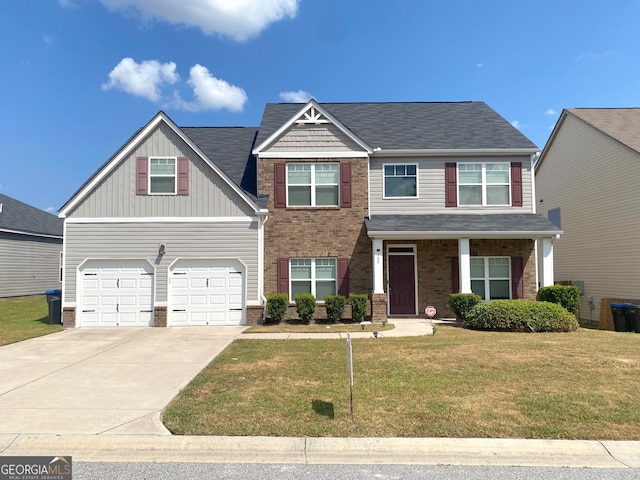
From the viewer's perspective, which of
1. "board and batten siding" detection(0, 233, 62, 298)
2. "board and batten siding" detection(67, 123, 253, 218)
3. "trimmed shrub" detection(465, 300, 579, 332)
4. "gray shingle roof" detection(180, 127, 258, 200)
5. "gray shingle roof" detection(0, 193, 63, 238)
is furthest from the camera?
"gray shingle roof" detection(0, 193, 63, 238)

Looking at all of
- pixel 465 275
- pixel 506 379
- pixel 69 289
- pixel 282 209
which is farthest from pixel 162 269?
pixel 506 379

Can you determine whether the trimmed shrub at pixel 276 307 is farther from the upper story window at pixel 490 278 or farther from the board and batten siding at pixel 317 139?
the upper story window at pixel 490 278

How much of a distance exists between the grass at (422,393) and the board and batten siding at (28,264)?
19.7m

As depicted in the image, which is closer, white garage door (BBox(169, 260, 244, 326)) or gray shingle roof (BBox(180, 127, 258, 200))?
white garage door (BBox(169, 260, 244, 326))

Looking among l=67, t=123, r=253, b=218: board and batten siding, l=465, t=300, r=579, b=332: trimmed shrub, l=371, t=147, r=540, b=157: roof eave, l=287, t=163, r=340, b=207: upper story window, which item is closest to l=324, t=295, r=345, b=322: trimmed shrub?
l=287, t=163, r=340, b=207: upper story window

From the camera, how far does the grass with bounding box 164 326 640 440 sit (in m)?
5.11

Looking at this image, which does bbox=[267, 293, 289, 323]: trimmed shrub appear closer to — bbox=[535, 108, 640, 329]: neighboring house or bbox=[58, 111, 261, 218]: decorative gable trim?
bbox=[58, 111, 261, 218]: decorative gable trim

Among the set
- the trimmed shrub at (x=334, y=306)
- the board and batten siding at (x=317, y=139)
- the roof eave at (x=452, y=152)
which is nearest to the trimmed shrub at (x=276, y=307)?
the trimmed shrub at (x=334, y=306)

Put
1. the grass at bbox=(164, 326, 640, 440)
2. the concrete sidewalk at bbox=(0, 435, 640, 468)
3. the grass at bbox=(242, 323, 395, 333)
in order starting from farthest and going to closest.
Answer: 1. the grass at bbox=(242, 323, 395, 333)
2. the grass at bbox=(164, 326, 640, 440)
3. the concrete sidewalk at bbox=(0, 435, 640, 468)

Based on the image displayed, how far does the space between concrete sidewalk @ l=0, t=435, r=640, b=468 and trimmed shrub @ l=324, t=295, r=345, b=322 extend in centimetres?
1025

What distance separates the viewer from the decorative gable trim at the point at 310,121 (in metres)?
16.3

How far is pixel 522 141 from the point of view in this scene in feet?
55.8

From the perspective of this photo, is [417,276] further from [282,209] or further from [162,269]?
[162,269]

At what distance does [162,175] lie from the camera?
49.7 ft
